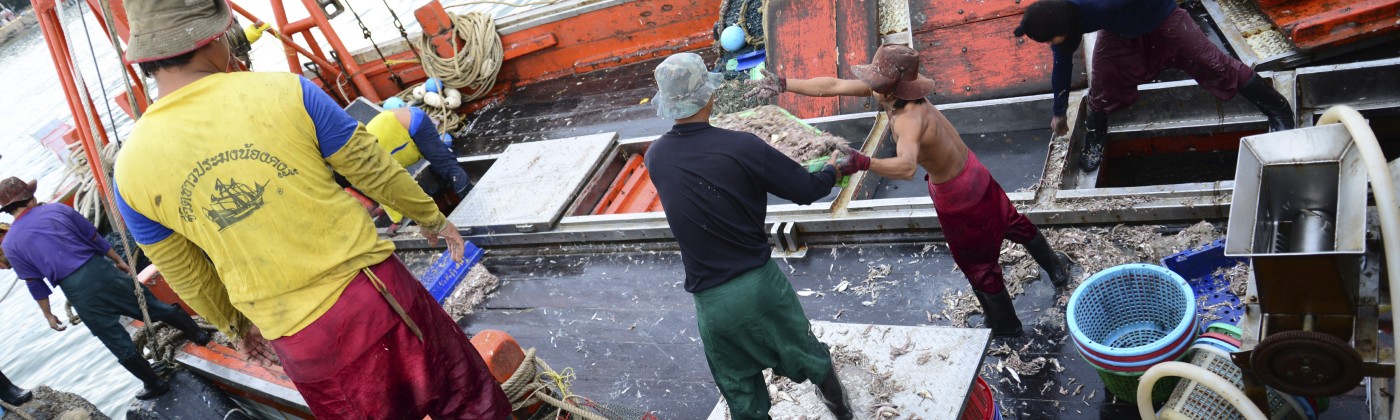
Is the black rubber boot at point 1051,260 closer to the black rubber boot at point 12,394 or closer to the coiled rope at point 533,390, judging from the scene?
the coiled rope at point 533,390

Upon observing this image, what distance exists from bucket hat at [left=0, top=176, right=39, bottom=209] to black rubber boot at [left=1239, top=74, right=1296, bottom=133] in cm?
733

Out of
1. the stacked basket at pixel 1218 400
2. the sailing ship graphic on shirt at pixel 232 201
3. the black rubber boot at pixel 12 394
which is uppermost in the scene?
the sailing ship graphic on shirt at pixel 232 201

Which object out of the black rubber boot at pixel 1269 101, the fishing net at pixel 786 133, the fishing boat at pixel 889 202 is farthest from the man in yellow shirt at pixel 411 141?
the black rubber boot at pixel 1269 101

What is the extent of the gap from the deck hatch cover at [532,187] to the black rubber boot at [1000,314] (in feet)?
9.28

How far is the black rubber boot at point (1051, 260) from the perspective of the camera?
138 inches

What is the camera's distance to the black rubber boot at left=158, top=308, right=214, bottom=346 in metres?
6.02

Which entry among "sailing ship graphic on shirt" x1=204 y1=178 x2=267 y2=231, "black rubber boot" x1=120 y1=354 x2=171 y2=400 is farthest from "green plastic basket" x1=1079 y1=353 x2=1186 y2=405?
"black rubber boot" x1=120 y1=354 x2=171 y2=400

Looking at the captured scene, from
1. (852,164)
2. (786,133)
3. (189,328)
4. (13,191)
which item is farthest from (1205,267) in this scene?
(13,191)

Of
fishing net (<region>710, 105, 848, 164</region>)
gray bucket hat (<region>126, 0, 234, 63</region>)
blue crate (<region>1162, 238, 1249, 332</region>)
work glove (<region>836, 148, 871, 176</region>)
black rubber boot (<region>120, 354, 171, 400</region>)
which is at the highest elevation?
gray bucket hat (<region>126, 0, 234, 63</region>)

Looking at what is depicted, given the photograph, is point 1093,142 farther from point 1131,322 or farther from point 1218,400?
point 1218,400

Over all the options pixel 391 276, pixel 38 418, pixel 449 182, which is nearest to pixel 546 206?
pixel 449 182

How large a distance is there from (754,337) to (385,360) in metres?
1.22

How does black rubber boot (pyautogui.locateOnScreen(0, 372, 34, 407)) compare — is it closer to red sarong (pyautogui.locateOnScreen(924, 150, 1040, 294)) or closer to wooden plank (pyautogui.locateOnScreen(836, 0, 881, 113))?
wooden plank (pyautogui.locateOnScreen(836, 0, 881, 113))

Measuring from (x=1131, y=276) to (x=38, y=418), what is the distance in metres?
6.88
